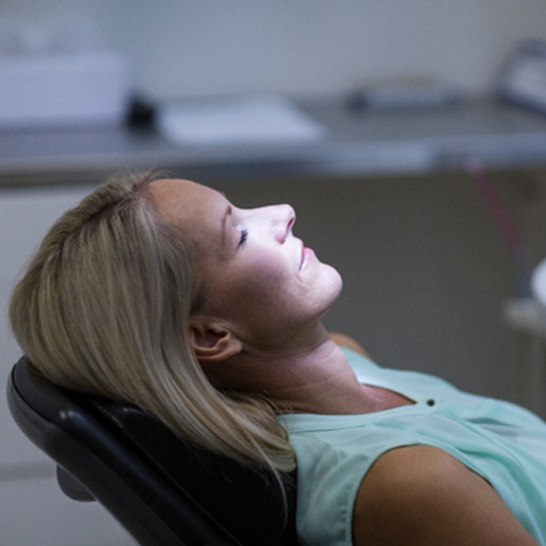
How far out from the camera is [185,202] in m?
1.28

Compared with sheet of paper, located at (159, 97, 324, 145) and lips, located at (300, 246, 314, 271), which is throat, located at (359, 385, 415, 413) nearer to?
lips, located at (300, 246, 314, 271)

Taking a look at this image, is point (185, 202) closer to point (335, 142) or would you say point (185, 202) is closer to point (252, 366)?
point (252, 366)

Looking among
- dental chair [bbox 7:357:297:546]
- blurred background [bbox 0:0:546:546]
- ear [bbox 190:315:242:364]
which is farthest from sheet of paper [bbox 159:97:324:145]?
dental chair [bbox 7:357:297:546]

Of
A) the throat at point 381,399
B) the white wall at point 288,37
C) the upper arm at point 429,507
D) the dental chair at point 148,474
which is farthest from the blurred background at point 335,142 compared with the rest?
the upper arm at point 429,507

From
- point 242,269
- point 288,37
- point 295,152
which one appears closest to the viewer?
point 242,269

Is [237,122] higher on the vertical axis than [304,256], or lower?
lower

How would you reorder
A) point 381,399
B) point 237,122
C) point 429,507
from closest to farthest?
1. point 429,507
2. point 381,399
3. point 237,122

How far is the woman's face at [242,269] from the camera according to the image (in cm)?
128

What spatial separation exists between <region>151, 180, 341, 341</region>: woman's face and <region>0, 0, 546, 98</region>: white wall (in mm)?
1544

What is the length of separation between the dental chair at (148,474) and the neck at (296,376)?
144 mm

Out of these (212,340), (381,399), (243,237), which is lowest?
(381,399)

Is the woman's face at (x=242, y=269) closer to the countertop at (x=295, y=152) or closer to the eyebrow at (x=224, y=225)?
the eyebrow at (x=224, y=225)

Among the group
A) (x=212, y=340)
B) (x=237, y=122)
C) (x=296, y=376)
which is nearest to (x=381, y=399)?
(x=296, y=376)

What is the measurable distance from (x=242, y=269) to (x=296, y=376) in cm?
16
